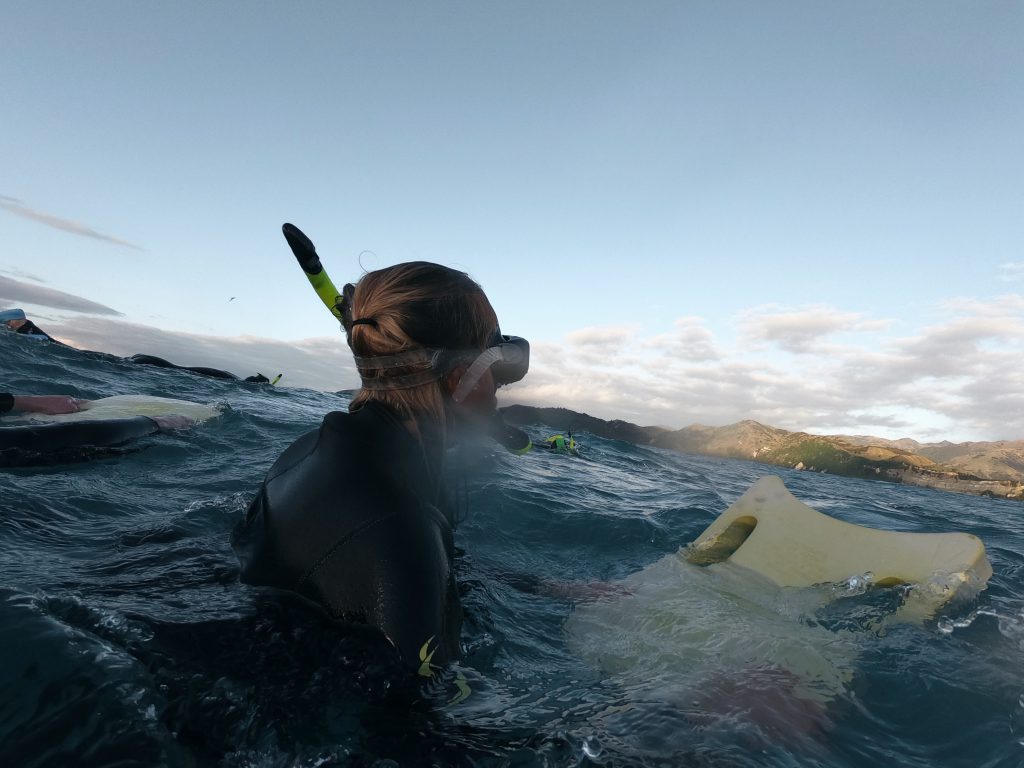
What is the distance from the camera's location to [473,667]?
2.41m

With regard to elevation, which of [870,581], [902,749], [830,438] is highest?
[830,438]

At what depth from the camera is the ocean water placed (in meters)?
1.61

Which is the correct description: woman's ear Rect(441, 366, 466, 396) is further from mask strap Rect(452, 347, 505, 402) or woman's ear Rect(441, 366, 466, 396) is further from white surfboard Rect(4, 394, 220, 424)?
white surfboard Rect(4, 394, 220, 424)

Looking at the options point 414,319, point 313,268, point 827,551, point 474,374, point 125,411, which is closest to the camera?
point 414,319

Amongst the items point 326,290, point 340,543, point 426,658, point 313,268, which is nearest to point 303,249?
point 313,268

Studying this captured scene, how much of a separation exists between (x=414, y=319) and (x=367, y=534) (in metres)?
0.79

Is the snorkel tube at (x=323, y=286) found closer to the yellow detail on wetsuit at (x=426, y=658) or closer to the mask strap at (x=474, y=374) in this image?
Result: the mask strap at (x=474, y=374)

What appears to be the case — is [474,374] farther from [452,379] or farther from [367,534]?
[367,534]

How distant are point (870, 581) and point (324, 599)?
3.62 metres

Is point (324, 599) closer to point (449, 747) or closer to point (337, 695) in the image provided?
point (337, 695)

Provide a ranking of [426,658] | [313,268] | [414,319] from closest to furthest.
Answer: [426,658] → [414,319] → [313,268]

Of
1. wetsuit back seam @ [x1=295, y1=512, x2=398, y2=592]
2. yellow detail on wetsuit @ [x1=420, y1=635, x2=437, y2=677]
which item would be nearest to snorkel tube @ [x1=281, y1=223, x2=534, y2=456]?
wetsuit back seam @ [x1=295, y1=512, x2=398, y2=592]

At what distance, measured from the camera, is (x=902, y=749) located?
2.40 metres

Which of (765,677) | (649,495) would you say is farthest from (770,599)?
(649,495)
